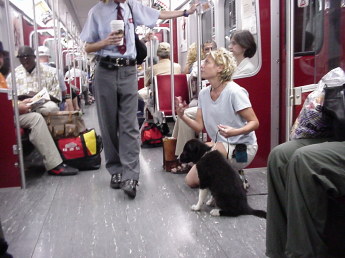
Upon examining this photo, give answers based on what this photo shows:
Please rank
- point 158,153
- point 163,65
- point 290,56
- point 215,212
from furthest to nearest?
point 163,65 < point 158,153 < point 215,212 < point 290,56

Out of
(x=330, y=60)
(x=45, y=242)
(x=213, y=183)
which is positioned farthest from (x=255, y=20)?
(x=45, y=242)

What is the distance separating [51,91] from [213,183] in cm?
333

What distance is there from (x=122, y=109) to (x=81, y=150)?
3.36ft

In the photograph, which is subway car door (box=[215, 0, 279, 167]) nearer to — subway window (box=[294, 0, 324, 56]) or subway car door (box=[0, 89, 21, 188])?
subway window (box=[294, 0, 324, 56])

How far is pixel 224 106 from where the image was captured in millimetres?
2744

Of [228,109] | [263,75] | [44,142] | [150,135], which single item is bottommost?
[150,135]

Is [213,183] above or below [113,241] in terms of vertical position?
above

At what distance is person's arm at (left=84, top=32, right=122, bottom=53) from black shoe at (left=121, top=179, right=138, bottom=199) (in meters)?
1.06

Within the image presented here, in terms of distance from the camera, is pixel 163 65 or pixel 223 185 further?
pixel 163 65

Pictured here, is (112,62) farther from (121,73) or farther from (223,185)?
(223,185)

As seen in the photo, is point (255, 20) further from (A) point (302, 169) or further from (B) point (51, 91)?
(B) point (51, 91)

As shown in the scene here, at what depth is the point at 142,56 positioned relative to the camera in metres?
3.14

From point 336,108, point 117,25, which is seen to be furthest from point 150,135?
point 336,108

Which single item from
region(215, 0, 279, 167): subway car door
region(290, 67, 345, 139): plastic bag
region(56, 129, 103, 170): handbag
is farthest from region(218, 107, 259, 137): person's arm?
region(56, 129, 103, 170): handbag
